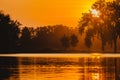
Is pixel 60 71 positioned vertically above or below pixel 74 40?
below

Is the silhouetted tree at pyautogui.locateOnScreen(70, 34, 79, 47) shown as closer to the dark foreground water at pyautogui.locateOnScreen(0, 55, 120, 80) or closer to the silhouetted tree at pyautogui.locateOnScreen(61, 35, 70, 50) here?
the silhouetted tree at pyautogui.locateOnScreen(61, 35, 70, 50)

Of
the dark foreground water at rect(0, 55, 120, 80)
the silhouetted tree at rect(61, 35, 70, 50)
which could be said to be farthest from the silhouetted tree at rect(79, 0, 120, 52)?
the dark foreground water at rect(0, 55, 120, 80)

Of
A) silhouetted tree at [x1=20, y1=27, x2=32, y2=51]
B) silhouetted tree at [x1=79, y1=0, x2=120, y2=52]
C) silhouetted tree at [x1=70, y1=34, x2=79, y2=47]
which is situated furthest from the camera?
silhouetted tree at [x1=70, y1=34, x2=79, y2=47]

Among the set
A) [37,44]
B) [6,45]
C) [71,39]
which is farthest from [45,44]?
[6,45]

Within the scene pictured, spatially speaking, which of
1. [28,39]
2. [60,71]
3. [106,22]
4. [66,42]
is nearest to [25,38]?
[28,39]

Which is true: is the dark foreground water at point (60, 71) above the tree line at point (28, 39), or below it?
below

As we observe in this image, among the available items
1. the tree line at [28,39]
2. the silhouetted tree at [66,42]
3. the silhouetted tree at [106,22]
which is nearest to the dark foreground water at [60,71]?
the silhouetted tree at [106,22]

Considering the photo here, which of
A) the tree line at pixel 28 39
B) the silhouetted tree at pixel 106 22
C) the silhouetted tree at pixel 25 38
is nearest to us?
the silhouetted tree at pixel 106 22

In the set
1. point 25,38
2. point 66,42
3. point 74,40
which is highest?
point 25,38

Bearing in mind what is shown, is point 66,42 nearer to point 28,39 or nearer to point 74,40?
point 74,40

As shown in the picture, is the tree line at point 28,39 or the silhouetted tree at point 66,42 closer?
the tree line at point 28,39

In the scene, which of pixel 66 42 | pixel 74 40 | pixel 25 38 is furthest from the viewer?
pixel 74 40

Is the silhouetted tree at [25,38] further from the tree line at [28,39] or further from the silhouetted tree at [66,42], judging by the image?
the silhouetted tree at [66,42]

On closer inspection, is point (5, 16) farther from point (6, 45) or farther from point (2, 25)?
point (6, 45)
